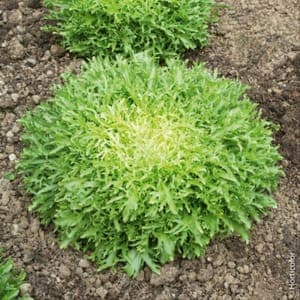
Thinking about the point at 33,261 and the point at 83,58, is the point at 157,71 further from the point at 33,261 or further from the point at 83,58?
the point at 33,261

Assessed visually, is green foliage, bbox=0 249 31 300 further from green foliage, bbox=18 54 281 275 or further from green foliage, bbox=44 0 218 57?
green foliage, bbox=44 0 218 57

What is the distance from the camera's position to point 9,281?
13.5ft

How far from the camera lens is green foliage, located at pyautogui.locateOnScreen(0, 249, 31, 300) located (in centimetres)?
398

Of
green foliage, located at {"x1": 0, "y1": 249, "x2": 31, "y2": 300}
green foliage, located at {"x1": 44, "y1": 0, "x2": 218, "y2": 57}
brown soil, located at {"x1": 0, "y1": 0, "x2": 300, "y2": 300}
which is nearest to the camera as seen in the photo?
green foliage, located at {"x1": 0, "y1": 249, "x2": 31, "y2": 300}

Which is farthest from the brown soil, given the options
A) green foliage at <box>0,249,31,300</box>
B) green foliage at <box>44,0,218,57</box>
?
green foliage at <box>44,0,218,57</box>

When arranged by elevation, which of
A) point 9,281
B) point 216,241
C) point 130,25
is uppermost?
point 130,25

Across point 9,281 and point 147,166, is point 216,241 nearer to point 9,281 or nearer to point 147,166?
point 147,166

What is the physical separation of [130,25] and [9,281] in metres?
1.97

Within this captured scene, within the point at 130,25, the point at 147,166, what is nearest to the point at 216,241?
the point at 147,166

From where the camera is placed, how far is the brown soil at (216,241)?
425cm

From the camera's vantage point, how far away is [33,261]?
14.2 ft

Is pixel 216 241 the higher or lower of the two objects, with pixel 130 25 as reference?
lower

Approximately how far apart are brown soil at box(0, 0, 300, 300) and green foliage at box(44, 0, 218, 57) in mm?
191

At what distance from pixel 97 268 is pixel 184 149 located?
868mm
